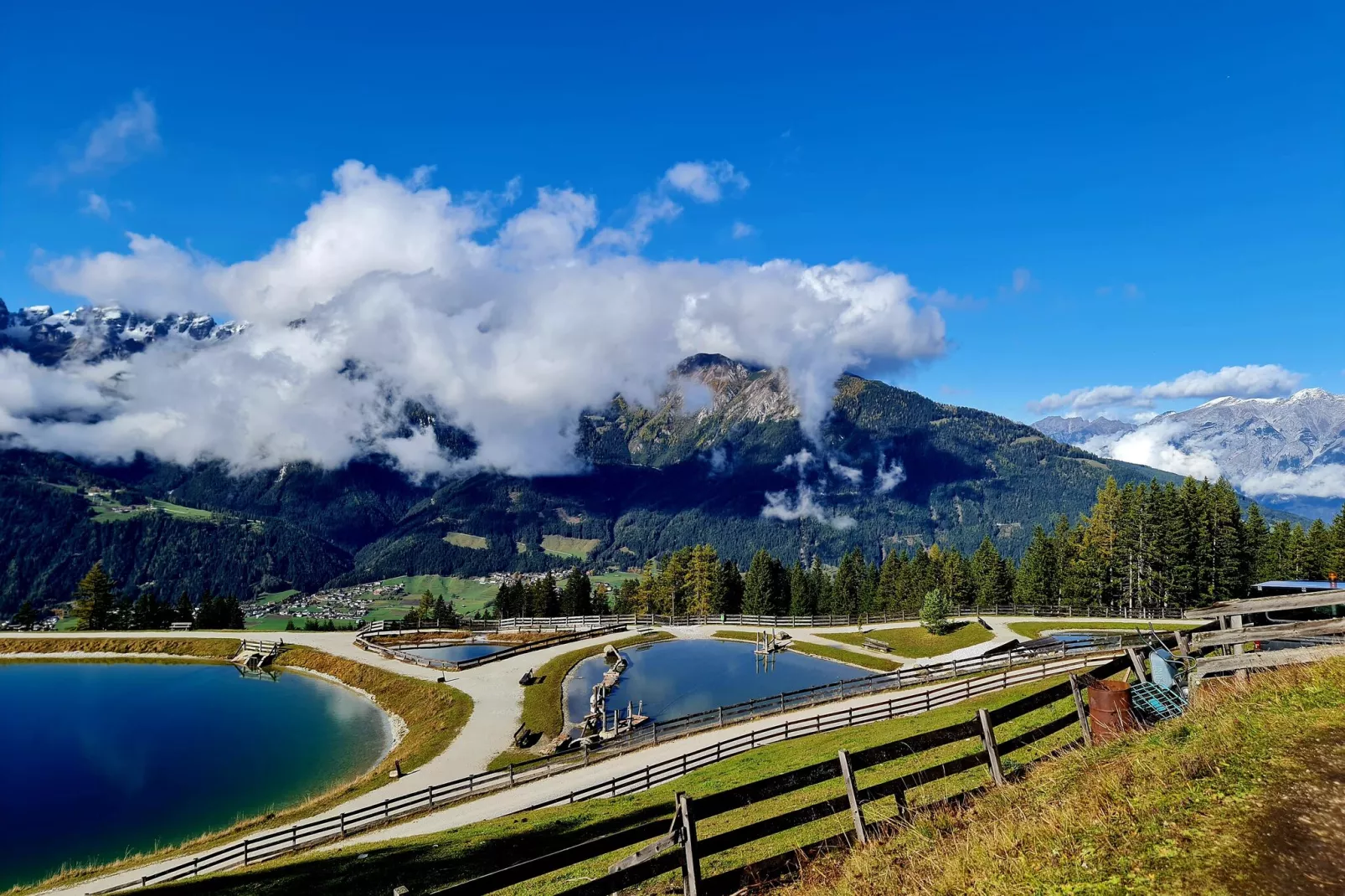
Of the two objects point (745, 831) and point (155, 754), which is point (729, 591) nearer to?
point (155, 754)

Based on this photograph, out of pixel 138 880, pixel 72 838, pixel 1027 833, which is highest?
pixel 1027 833

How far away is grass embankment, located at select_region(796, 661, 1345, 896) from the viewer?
5941 millimetres

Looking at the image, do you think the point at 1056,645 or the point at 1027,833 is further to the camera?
the point at 1056,645

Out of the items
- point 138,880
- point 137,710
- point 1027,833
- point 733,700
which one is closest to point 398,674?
point 137,710

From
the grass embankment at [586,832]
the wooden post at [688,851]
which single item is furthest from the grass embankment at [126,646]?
the wooden post at [688,851]

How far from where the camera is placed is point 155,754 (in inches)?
2003

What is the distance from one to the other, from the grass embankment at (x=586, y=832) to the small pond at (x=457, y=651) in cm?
5472

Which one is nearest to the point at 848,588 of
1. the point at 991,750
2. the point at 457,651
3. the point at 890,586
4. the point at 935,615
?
the point at 890,586

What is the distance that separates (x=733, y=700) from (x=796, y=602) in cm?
5415

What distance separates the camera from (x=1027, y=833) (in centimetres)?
730

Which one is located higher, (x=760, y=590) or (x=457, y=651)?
(x=760, y=590)

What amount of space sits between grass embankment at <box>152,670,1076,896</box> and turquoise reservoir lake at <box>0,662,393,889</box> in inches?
735

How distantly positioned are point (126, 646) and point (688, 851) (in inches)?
4630

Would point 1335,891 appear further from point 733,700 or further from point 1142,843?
point 733,700
